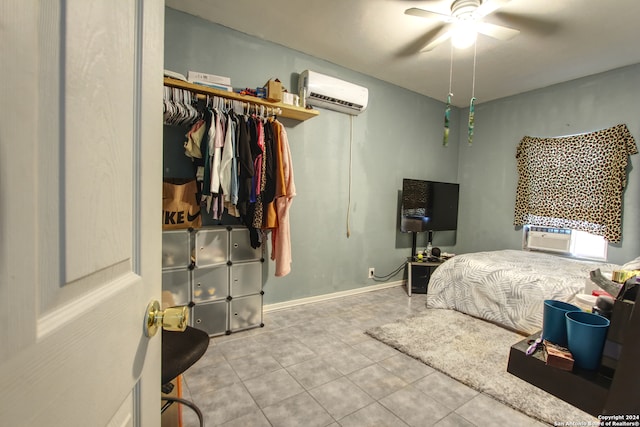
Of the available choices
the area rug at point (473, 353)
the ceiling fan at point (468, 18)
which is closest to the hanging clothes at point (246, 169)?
the area rug at point (473, 353)

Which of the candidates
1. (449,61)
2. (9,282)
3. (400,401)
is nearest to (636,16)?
(449,61)

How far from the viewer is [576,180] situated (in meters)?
3.36

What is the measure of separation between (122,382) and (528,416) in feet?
6.32

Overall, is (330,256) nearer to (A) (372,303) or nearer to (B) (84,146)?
(A) (372,303)

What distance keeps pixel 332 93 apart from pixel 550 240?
10.5 feet

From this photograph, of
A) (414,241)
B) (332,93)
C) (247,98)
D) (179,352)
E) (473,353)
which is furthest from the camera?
(414,241)

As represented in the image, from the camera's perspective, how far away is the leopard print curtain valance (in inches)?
121

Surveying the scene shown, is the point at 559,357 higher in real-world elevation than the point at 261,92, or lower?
lower

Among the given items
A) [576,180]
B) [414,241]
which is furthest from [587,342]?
[576,180]

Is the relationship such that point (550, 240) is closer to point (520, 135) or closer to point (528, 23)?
point (520, 135)

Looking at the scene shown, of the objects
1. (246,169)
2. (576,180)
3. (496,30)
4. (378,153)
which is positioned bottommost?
(246,169)

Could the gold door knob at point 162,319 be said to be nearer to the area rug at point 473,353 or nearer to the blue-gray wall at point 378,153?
the area rug at point 473,353

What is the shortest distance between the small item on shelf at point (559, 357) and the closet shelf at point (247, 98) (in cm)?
237

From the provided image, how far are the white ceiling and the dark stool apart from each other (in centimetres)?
238
